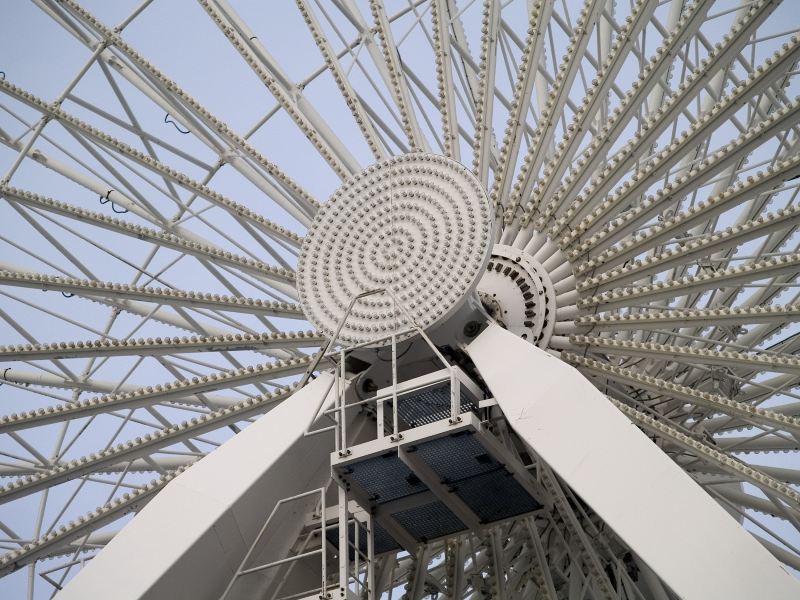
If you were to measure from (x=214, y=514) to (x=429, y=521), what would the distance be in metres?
2.72

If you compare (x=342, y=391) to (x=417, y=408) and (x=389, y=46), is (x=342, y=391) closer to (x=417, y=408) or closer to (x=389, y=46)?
(x=417, y=408)

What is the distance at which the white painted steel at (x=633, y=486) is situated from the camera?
8.89 m

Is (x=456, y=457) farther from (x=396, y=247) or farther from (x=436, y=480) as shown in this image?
(x=396, y=247)

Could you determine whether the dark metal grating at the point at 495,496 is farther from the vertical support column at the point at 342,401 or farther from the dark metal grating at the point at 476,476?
the vertical support column at the point at 342,401

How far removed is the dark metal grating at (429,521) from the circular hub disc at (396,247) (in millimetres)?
1914

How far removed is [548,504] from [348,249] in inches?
144

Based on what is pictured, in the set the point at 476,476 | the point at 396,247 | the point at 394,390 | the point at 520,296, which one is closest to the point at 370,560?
the point at 476,476

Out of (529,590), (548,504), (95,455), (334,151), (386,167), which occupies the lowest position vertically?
(529,590)

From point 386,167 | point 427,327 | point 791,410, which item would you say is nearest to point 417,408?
point 427,327

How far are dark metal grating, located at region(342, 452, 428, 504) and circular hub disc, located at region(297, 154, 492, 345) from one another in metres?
1.62

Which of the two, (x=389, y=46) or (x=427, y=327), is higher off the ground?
(x=389, y=46)

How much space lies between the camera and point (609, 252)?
14711 millimetres

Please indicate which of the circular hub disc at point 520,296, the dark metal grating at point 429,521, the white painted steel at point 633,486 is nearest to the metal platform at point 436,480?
the dark metal grating at point 429,521

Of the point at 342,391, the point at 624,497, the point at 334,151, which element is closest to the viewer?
the point at 624,497
